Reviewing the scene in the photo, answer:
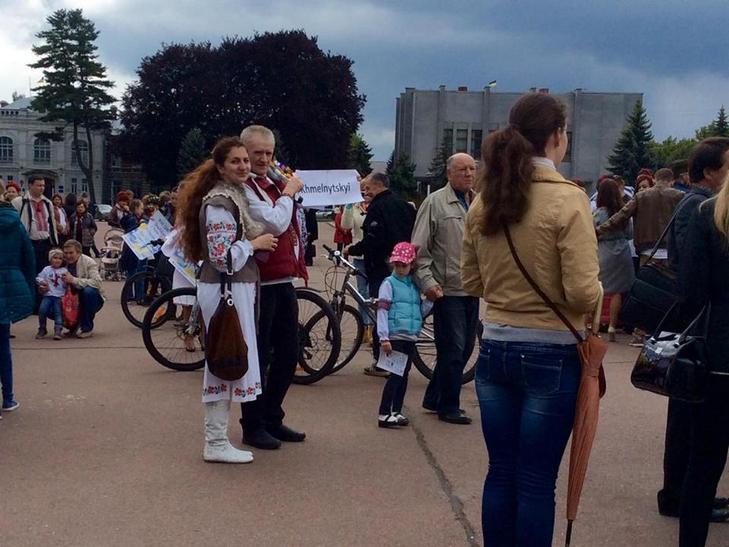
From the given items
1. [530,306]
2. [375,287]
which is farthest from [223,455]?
[375,287]

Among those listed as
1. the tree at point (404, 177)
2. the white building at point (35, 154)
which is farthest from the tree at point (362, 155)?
the white building at point (35, 154)

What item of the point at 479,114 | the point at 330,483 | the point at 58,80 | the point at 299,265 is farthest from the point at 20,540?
the point at 58,80

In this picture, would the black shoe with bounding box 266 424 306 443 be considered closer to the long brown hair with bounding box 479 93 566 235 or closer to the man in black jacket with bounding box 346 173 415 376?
the man in black jacket with bounding box 346 173 415 376

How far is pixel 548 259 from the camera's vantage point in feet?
11.4

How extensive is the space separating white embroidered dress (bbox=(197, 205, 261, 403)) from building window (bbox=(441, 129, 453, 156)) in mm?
70058

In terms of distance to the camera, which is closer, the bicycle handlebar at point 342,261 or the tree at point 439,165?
the bicycle handlebar at point 342,261

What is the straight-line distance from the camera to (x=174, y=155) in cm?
6288

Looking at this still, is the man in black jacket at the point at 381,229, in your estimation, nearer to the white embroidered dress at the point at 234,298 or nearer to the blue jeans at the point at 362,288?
the blue jeans at the point at 362,288

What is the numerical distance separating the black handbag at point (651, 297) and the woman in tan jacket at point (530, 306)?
3.71 feet

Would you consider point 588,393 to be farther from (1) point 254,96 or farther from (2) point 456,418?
(1) point 254,96

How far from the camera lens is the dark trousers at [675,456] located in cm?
488

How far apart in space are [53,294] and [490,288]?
8.41m

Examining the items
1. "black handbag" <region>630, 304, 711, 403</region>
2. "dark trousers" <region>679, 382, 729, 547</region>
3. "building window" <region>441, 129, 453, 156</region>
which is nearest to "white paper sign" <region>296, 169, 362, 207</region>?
"black handbag" <region>630, 304, 711, 403</region>

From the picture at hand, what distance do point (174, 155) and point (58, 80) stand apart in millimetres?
28849
